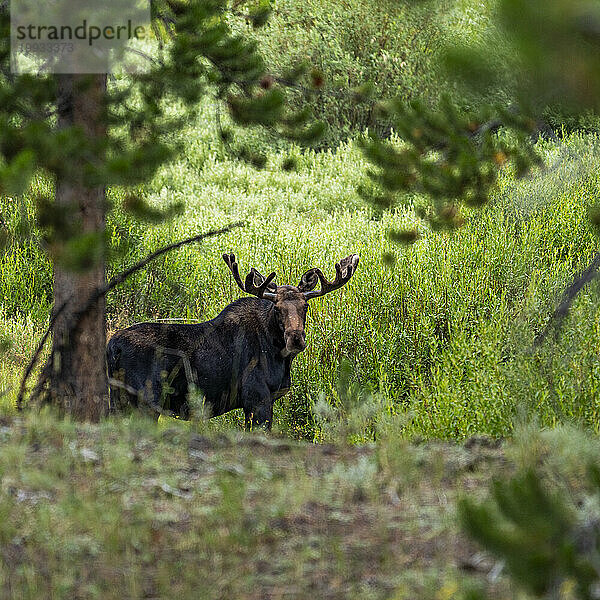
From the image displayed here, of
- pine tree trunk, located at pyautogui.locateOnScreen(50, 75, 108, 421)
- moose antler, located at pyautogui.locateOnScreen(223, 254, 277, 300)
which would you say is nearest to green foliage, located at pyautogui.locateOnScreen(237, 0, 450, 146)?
moose antler, located at pyautogui.locateOnScreen(223, 254, 277, 300)

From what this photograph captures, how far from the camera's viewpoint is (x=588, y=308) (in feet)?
25.8

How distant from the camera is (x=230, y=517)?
3734mm

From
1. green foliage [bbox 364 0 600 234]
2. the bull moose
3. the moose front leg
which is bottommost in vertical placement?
the moose front leg

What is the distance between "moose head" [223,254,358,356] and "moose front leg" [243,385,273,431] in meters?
0.50

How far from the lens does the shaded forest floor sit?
10.9 feet

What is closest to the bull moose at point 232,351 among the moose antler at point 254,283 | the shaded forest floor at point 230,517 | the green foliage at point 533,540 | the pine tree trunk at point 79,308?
the moose antler at point 254,283

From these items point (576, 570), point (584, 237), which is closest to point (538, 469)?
point (576, 570)

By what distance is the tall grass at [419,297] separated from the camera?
732 cm

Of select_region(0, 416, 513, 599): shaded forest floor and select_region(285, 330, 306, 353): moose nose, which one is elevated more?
select_region(285, 330, 306, 353): moose nose

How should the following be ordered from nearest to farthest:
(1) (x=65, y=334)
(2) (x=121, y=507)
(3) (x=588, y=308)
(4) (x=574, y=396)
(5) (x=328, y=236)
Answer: (2) (x=121, y=507)
(1) (x=65, y=334)
(4) (x=574, y=396)
(3) (x=588, y=308)
(5) (x=328, y=236)

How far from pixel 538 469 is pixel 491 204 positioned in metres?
9.58

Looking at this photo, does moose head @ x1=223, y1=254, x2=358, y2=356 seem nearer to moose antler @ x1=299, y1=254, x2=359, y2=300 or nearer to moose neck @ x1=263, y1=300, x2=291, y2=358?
moose antler @ x1=299, y1=254, x2=359, y2=300

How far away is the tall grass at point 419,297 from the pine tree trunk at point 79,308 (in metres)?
0.88

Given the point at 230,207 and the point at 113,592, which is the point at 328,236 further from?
the point at 113,592
